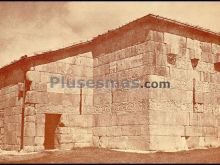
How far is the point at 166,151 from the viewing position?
12.8 m

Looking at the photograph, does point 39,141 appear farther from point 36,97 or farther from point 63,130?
point 36,97

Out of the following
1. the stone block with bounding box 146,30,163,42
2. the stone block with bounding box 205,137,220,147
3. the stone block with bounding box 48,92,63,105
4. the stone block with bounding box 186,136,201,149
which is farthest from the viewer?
the stone block with bounding box 48,92,63,105

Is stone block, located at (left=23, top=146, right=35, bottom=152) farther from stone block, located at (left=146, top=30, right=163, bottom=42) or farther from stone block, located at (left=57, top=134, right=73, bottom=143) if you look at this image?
stone block, located at (left=146, top=30, right=163, bottom=42)

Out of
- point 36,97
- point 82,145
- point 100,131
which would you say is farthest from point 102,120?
point 36,97

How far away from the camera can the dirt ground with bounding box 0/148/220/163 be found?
10977 mm

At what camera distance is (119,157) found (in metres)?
11.8

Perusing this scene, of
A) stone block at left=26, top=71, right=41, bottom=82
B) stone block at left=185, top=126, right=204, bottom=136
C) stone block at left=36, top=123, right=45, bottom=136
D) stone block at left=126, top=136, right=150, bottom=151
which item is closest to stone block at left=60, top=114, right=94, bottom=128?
stone block at left=36, top=123, right=45, bottom=136

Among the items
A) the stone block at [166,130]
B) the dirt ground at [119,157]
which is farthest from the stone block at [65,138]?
the stone block at [166,130]

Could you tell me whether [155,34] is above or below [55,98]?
above

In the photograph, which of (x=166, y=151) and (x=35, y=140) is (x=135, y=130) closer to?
(x=166, y=151)

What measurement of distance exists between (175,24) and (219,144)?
5.59 metres

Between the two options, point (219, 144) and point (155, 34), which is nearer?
point (155, 34)

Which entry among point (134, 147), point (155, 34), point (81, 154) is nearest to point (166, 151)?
point (134, 147)

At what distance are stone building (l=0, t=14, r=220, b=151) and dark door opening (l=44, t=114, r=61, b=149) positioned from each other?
0.15ft
